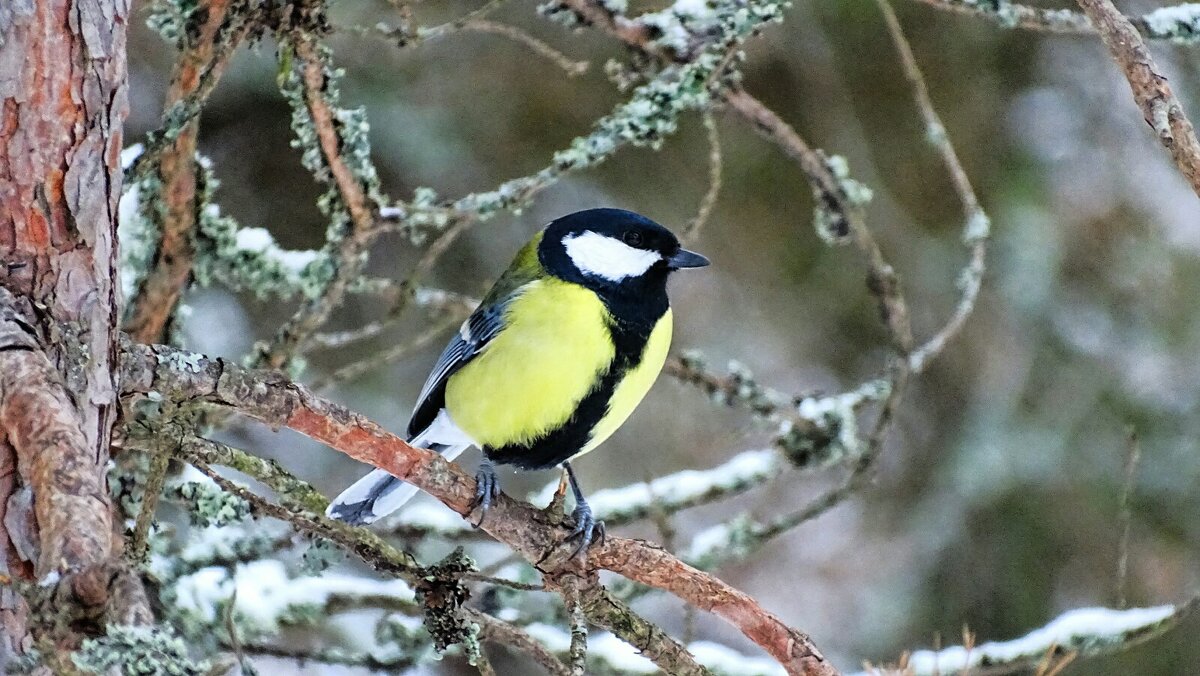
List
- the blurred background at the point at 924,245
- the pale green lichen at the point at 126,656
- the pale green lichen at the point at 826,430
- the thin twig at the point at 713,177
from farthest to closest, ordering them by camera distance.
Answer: the blurred background at the point at 924,245 → the pale green lichen at the point at 826,430 → the thin twig at the point at 713,177 → the pale green lichen at the point at 126,656

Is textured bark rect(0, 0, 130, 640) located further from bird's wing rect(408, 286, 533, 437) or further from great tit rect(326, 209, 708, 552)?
bird's wing rect(408, 286, 533, 437)

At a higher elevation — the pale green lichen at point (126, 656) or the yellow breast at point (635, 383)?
the pale green lichen at point (126, 656)

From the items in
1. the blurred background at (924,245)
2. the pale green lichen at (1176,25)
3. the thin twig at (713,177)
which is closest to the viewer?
the pale green lichen at (1176,25)

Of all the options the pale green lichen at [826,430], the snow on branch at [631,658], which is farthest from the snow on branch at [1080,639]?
the pale green lichen at [826,430]

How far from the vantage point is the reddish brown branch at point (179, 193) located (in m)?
1.95

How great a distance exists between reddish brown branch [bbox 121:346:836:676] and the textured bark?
0.26 ft

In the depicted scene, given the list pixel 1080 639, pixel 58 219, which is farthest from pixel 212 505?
pixel 1080 639

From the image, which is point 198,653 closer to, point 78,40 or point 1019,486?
point 78,40

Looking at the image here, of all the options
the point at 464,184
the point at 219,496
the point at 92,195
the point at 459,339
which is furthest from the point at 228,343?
the point at 92,195

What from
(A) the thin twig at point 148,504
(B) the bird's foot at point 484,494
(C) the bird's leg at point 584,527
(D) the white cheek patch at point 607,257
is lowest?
(C) the bird's leg at point 584,527

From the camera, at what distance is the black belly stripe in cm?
230

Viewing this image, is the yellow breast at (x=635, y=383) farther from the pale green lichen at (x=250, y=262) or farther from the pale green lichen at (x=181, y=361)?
the pale green lichen at (x=181, y=361)

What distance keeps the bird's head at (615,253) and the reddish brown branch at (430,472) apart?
1.98 feet

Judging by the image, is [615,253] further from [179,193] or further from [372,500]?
[179,193]
